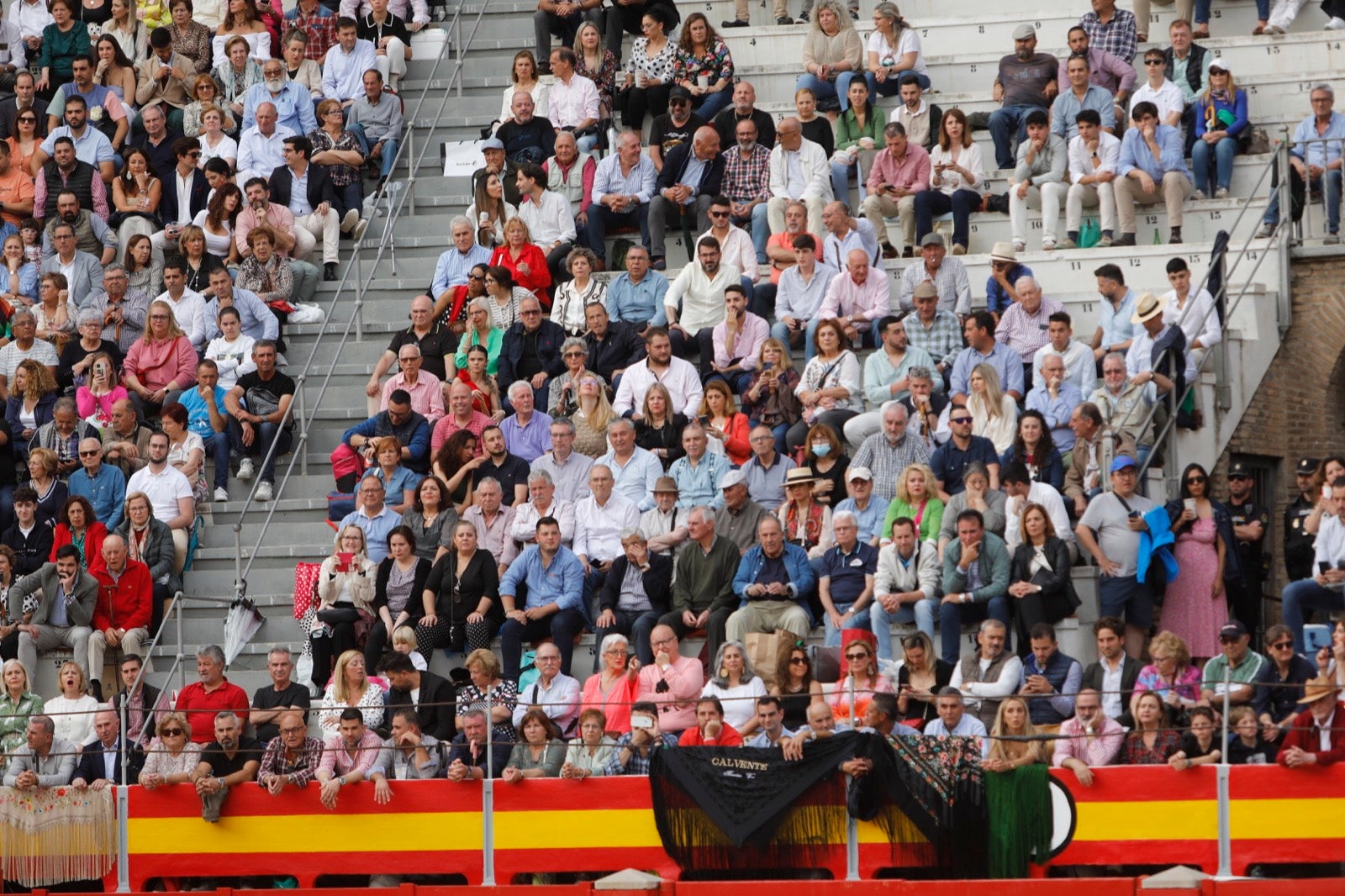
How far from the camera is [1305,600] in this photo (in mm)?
16922

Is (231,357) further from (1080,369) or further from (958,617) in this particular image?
(958,617)

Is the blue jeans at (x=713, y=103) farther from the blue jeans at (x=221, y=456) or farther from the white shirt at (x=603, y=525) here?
the blue jeans at (x=221, y=456)

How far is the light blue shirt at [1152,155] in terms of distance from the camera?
20.5 m

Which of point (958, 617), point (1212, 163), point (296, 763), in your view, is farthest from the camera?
point (1212, 163)

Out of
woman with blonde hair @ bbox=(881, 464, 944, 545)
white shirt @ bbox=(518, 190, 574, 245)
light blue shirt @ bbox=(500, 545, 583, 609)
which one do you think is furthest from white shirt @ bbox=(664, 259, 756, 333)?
woman with blonde hair @ bbox=(881, 464, 944, 545)

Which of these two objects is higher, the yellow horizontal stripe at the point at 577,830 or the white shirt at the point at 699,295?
the white shirt at the point at 699,295

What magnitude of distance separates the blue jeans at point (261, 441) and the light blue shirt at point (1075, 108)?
7.08m

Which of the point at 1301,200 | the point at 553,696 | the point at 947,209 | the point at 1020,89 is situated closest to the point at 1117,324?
the point at 1301,200

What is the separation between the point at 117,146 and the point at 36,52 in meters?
2.16

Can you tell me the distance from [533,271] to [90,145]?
5200 mm

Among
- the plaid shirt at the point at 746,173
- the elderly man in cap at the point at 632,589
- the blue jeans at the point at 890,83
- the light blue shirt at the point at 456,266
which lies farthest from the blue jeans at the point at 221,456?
the blue jeans at the point at 890,83

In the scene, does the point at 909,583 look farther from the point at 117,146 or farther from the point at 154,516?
the point at 117,146

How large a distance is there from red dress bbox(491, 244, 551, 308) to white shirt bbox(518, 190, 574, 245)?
410mm

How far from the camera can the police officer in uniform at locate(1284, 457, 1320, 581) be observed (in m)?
17.4
